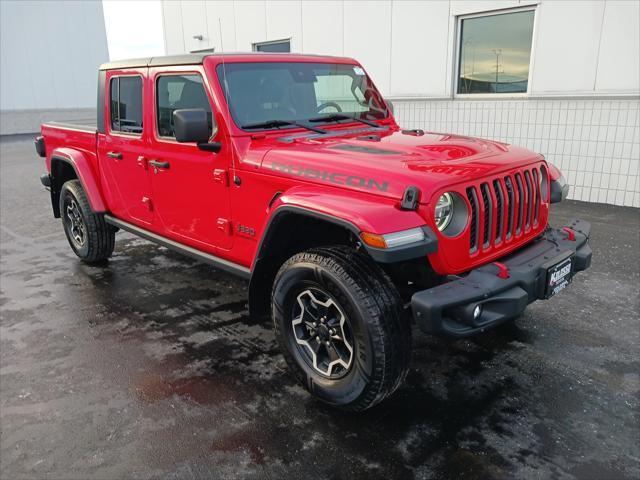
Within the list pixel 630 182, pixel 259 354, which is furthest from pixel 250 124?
pixel 630 182

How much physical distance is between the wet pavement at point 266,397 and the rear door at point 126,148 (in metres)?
0.82

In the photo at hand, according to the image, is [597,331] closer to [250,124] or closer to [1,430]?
[250,124]

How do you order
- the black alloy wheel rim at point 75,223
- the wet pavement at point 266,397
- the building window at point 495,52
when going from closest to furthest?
the wet pavement at point 266,397 → the black alloy wheel rim at point 75,223 → the building window at point 495,52

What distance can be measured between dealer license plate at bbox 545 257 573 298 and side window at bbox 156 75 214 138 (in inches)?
91.7

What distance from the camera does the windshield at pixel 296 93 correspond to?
11.7 feet

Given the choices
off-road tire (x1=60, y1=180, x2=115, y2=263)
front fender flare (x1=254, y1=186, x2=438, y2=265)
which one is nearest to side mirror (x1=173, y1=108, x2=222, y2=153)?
front fender flare (x1=254, y1=186, x2=438, y2=265)

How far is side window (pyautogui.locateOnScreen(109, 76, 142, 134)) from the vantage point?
4.28 meters

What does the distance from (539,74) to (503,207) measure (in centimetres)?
571

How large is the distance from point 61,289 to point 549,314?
4.39 meters

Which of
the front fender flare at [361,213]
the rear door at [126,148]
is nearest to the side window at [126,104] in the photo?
the rear door at [126,148]

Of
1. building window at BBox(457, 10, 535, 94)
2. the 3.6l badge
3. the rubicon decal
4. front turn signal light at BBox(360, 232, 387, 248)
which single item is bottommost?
the 3.6l badge

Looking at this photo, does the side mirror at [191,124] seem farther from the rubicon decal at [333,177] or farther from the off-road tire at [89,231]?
the off-road tire at [89,231]

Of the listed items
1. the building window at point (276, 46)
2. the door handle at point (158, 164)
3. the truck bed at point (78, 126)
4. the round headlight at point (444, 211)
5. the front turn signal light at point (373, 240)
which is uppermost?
the building window at point (276, 46)

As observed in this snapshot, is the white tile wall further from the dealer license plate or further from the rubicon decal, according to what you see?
the rubicon decal
